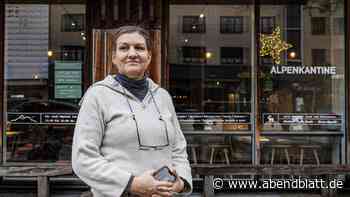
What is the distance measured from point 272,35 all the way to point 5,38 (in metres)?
4.33

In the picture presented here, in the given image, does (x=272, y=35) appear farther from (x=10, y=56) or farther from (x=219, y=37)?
(x=10, y=56)

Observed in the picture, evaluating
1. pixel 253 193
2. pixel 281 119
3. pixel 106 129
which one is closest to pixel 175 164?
pixel 106 129

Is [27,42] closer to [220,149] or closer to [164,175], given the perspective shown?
[220,149]

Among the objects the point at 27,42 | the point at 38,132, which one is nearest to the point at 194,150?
the point at 38,132

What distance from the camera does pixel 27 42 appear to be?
7414mm

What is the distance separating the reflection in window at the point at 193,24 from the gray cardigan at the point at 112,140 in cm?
581

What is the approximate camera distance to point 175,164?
1968 millimetres

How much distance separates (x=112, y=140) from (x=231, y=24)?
6.43 m

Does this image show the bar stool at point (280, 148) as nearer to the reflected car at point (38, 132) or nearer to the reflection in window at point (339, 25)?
the reflection in window at point (339, 25)

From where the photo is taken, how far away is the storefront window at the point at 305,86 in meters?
7.37

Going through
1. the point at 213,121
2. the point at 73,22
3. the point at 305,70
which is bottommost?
the point at 213,121

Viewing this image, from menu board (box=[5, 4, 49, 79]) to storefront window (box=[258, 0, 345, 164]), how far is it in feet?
11.8

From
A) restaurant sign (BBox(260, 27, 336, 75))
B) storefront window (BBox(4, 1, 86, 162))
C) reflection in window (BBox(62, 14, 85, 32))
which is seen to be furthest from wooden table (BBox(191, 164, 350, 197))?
reflection in window (BBox(62, 14, 85, 32))

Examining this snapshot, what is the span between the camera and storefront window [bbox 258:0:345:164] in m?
7.37
